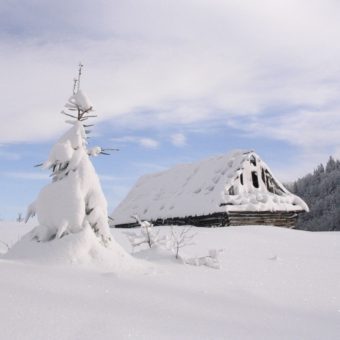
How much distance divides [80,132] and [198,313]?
427cm

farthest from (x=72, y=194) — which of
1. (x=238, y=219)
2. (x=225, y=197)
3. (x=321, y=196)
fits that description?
(x=321, y=196)

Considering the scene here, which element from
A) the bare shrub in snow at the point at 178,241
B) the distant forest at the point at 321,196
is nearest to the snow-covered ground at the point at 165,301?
the bare shrub in snow at the point at 178,241

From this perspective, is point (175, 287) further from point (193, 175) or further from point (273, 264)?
point (193, 175)

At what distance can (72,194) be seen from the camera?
8.20m

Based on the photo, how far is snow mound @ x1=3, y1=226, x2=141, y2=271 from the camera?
7648 millimetres

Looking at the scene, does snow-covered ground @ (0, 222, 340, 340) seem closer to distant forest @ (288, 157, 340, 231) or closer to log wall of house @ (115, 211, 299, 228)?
log wall of house @ (115, 211, 299, 228)

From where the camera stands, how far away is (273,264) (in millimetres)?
10820

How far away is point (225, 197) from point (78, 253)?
1402cm

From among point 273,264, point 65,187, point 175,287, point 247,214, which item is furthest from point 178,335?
point 247,214

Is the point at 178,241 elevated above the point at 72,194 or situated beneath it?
situated beneath

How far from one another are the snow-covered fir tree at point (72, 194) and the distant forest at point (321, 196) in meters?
41.8

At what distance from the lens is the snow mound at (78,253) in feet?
25.1

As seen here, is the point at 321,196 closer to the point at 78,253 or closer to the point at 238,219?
the point at 238,219

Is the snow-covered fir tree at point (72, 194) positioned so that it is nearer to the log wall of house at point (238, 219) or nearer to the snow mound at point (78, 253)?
the snow mound at point (78, 253)
